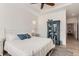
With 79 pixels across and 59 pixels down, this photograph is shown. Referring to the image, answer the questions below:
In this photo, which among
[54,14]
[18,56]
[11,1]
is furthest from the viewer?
[54,14]

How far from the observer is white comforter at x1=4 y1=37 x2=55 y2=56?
1456mm

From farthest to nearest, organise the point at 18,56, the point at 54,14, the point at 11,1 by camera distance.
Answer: the point at 54,14
the point at 11,1
the point at 18,56

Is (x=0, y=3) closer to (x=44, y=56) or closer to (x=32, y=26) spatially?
(x=32, y=26)

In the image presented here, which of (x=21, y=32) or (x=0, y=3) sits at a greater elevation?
(x=0, y=3)

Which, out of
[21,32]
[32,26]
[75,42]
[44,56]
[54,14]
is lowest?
[44,56]

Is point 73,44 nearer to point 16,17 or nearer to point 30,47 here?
point 30,47

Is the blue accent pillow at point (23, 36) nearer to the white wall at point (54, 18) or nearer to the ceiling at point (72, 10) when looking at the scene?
the white wall at point (54, 18)

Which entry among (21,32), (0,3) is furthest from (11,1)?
(21,32)

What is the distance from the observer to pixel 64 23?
1.74 meters

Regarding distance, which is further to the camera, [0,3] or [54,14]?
[54,14]

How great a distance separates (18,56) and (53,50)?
68cm

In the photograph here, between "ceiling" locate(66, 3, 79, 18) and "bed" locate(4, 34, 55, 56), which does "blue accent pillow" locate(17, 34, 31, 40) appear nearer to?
"bed" locate(4, 34, 55, 56)

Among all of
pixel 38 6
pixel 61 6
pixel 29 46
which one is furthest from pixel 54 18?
pixel 29 46

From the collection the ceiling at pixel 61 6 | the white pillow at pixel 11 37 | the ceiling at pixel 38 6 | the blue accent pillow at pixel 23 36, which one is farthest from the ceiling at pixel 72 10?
the white pillow at pixel 11 37
